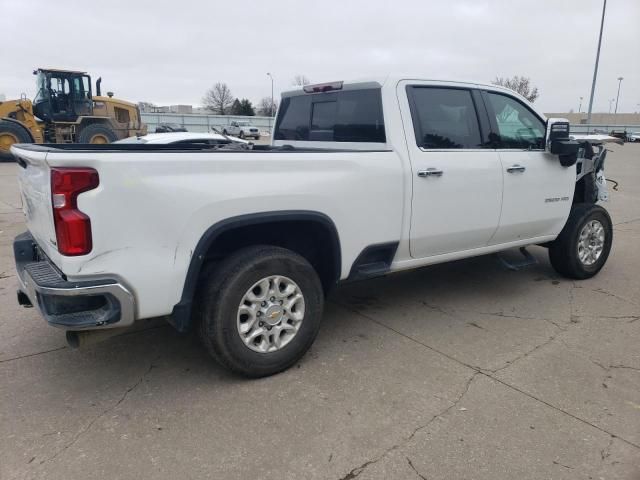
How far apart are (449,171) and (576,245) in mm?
2132

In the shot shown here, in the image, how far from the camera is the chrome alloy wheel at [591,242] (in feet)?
17.5

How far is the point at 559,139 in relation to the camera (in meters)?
4.69

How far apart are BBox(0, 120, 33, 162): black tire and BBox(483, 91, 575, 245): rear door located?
17798 mm

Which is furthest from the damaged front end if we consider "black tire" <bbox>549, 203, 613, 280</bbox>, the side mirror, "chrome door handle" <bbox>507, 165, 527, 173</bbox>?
"chrome door handle" <bbox>507, 165, 527, 173</bbox>

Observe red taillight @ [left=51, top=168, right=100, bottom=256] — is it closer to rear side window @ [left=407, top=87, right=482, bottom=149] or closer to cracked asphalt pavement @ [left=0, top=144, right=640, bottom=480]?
cracked asphalt pavement @ [left=0, top=144, right=640, bottom=480]

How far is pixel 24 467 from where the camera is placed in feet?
8.14

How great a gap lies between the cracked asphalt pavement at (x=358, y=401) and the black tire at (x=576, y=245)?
688 millimetres

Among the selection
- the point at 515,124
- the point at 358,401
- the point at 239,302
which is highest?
the point at 515,124

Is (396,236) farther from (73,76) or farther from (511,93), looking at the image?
(73,76)

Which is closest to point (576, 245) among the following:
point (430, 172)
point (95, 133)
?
point (430, 172)

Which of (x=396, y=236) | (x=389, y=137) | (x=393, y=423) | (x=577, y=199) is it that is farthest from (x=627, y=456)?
(x=577, y=199)

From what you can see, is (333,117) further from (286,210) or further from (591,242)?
(591,242)

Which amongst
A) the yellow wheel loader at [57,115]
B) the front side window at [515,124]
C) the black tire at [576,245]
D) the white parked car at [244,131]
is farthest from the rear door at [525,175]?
the white parked car at [244,131]

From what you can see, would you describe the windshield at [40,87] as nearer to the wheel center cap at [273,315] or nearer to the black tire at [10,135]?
the black tire at [10,135]
